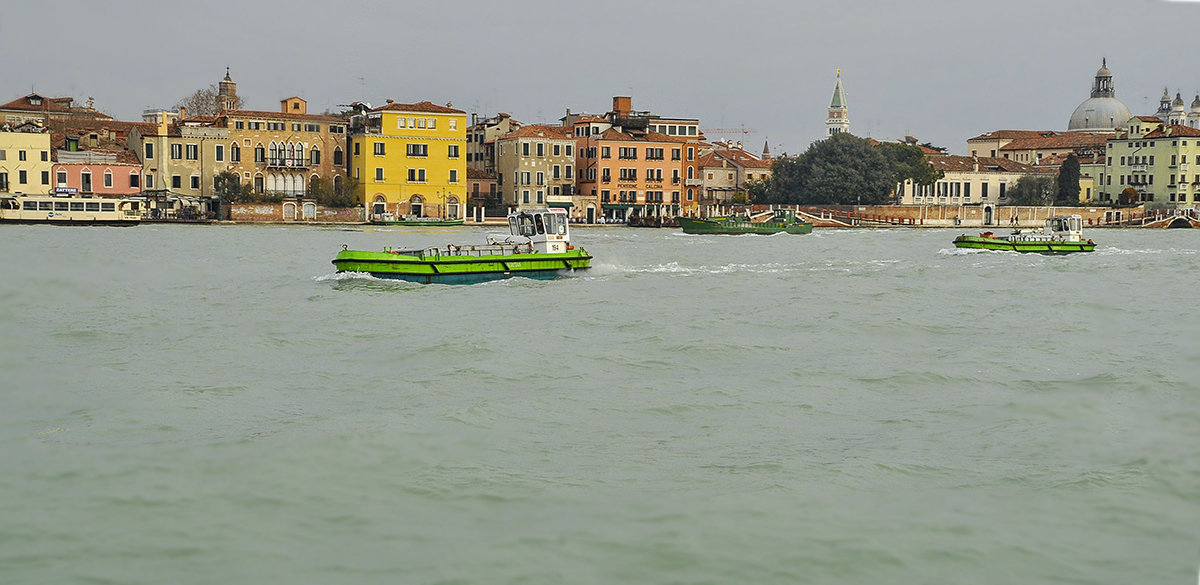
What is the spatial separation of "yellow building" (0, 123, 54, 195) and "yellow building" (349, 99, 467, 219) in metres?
7.01

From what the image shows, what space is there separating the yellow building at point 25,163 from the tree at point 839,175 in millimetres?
20216

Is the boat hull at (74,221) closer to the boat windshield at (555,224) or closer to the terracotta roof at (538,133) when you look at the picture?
the terracotta roof at (538,133)

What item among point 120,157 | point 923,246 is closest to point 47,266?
point 923,246

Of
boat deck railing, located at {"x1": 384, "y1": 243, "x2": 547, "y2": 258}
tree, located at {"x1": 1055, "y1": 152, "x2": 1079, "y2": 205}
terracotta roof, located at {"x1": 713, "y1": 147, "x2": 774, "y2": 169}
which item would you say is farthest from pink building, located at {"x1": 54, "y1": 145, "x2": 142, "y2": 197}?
tree, located at {"x1": 1055, "y1": 152, "x2": 1079, "y2": 205}

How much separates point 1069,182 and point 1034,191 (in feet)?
4.63

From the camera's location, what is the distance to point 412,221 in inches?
1144

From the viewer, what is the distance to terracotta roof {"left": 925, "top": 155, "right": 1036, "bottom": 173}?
141 ft

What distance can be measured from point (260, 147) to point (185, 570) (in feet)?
91.6

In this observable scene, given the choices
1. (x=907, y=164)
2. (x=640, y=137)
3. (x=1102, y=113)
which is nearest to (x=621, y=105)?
(x=640, y=137)

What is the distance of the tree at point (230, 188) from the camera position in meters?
29.0

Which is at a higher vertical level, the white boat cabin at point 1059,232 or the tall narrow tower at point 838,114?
the tall narrow tower at point 838,114

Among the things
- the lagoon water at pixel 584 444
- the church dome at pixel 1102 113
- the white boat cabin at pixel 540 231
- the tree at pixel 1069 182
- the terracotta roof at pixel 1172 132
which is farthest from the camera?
the church dome at pixel 1102 113

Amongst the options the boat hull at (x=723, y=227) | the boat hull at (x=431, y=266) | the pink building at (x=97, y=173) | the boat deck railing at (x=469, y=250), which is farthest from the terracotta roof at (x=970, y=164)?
the boat hull at (x=431, y=266)

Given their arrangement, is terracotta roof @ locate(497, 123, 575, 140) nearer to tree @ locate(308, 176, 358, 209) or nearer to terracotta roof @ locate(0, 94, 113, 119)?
tree @ locate(308, 176, 358, 209)
